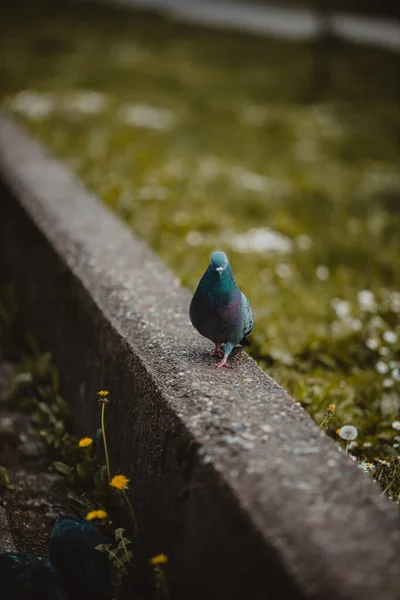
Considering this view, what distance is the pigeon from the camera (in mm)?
1866

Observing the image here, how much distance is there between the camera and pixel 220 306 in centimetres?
188

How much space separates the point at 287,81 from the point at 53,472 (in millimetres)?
8322

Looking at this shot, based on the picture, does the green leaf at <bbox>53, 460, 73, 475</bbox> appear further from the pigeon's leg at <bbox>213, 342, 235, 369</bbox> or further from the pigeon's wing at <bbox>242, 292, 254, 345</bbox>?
the pigeon's wing at <bbox>242, 292, 254, 345</bbox>

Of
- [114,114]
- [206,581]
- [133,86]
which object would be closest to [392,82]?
[133,86]

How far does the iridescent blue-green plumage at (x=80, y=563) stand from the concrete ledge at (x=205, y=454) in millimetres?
151

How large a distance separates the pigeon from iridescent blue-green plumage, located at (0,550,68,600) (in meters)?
0.82

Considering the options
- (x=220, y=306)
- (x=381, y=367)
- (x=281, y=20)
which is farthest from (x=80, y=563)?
(x=281, y=20)

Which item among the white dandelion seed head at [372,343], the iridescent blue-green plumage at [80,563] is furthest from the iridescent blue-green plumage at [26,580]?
the white dandelion seed head at [372,343]

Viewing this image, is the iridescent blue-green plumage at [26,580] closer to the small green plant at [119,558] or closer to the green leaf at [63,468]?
the small green plant at [119,558]

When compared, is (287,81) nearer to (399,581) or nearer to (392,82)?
(392,82)

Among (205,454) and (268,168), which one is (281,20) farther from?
(205,454)

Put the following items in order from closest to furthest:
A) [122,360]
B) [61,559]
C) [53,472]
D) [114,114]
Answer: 1. [61,559]
2. [122,360]
3. [53,472]
4. [114,114]

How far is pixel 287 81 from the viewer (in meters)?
9.55

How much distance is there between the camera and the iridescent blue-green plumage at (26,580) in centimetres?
166
